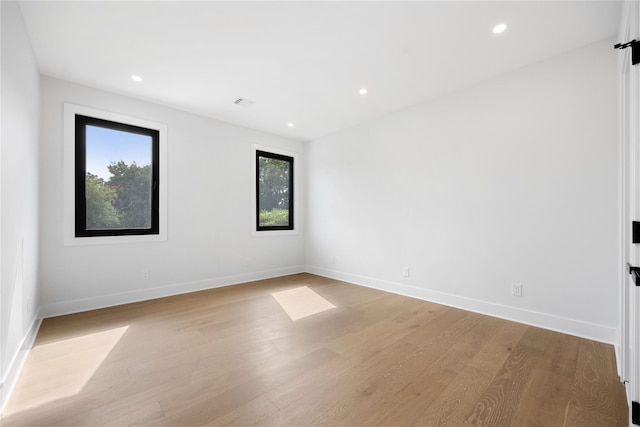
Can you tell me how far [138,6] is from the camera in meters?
2.06

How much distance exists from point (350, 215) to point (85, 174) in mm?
3569

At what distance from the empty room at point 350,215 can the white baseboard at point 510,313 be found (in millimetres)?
16

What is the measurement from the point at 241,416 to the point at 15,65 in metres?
2.77

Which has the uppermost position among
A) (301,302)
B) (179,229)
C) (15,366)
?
(179,229)

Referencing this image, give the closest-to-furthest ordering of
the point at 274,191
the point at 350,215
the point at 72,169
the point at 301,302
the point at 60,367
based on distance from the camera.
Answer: the point at 60,367
the point at 72,169
the point at 301,302
the point at 350,215
the point at 274,191

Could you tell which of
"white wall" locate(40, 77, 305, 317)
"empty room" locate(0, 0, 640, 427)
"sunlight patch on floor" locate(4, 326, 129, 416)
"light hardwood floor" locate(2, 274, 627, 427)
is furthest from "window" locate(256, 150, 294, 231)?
"sunlight patch on floor" locate(4, 326, 129, 416)

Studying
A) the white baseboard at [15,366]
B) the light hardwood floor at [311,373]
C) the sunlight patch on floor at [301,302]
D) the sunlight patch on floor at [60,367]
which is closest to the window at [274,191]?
the sunlight patch on floor at [301,302]

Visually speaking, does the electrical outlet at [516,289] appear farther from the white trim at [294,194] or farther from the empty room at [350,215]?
the white trim at [294,194]

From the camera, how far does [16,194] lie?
2.05m

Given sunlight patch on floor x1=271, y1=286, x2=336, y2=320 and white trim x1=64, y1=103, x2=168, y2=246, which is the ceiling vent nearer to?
white trim x1=64, y1=103, x2=168, y2=246

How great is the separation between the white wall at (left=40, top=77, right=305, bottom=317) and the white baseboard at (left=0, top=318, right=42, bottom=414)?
668 millimetres

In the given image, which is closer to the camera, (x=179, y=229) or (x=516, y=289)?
(x=516, y=289)

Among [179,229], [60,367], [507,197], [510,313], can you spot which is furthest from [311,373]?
[179,229]

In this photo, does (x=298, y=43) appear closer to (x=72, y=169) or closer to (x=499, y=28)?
(x=499, y=28)
